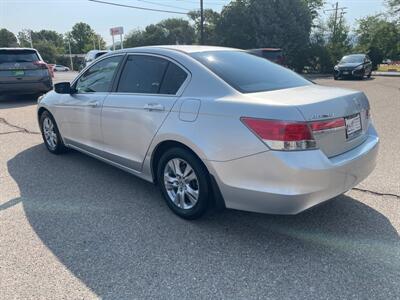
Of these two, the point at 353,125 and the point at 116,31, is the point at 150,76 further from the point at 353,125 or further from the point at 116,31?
the point at 116,31

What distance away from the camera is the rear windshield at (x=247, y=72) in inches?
130

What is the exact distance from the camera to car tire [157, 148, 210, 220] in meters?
3.24

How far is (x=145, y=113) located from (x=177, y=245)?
134cm

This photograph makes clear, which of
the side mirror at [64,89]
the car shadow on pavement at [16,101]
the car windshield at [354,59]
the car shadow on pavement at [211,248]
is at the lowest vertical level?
the car shadow on pavement at [211,248]

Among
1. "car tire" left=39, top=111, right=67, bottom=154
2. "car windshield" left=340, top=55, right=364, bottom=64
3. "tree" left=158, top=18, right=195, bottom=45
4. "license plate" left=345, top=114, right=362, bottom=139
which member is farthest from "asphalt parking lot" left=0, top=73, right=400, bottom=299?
"tree" left=158, top=18, right=195, bottom=45

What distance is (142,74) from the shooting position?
12.9 ft

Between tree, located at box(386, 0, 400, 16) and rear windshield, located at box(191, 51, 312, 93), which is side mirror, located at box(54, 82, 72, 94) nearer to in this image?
rear windshield, located at box(191, 51, 312, 93)

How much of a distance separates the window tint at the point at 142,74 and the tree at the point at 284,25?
26.7 metres

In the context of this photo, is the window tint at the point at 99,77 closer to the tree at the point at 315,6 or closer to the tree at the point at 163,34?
the tree at the point at 315,6

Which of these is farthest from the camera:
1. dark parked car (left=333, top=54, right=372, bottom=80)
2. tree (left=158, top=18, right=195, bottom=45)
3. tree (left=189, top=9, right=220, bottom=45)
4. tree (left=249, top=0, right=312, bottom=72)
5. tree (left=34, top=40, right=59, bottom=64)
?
tree (left=34, top=40, right=59, bottom=64)

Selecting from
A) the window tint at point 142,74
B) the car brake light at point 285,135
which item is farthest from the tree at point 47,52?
the car brake light at point 285,135

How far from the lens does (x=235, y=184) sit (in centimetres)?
297

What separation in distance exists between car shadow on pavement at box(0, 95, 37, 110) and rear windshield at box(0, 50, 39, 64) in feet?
4.26

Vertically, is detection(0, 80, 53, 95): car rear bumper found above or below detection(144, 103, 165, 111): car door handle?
below
